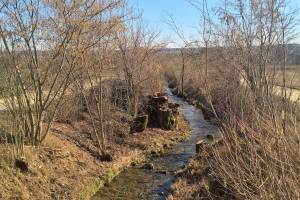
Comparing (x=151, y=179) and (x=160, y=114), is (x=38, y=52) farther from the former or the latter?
(x=160, y=114)

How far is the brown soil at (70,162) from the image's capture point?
35.6 feet

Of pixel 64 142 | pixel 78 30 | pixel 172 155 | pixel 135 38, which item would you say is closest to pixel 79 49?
pixel 78 30

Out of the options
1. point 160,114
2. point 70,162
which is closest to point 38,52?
point 70,162

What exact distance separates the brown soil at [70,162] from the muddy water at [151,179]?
38 centimetres

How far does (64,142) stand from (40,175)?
3.04 m

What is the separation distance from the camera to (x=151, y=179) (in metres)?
14.2

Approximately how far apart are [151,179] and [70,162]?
2697 millimetres

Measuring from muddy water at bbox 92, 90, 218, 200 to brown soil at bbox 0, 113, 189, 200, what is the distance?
38cm

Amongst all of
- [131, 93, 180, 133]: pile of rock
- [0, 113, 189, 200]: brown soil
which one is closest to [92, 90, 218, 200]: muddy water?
[0, 113, 189, 200]: brown soil

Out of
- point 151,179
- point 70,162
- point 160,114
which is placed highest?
point 160,114

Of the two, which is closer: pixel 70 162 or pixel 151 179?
pixel 70 162

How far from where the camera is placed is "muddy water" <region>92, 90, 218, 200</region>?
41.4 ft

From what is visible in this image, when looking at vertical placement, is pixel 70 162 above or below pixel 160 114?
below

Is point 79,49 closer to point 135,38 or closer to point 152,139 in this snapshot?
point 152,139
